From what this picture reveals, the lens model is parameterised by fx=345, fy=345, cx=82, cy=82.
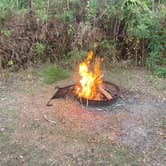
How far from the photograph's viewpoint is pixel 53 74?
207 inches

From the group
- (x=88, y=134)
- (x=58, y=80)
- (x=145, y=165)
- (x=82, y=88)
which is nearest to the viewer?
(x=145, y=165)

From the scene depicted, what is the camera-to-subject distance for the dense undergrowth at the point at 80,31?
5.57 meters

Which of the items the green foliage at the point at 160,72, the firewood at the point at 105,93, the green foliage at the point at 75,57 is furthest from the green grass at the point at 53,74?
the green foliage at the point at 160,72

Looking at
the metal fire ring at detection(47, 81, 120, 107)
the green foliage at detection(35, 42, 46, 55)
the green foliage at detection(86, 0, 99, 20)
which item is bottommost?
the metal fire ring at detection(47, 81, 120, 107)

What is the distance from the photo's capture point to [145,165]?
3439mm

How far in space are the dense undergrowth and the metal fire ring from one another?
3.18 ft

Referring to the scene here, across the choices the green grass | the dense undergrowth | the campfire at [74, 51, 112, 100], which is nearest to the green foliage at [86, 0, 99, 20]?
the dense undergrowth

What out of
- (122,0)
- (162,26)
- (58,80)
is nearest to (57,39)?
(58,80)

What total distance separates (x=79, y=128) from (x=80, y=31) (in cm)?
216

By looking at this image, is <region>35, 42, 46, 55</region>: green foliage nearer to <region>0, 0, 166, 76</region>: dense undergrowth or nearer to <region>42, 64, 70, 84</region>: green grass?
<region>0, 0, 166, 76</region>: dense undergrowth

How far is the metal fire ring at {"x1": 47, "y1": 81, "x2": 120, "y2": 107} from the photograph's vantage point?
4.41m

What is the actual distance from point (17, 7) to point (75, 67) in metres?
1.44

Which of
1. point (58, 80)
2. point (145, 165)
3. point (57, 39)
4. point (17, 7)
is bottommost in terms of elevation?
point (145, 165)

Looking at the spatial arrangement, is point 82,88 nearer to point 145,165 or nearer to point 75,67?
point 75,67
